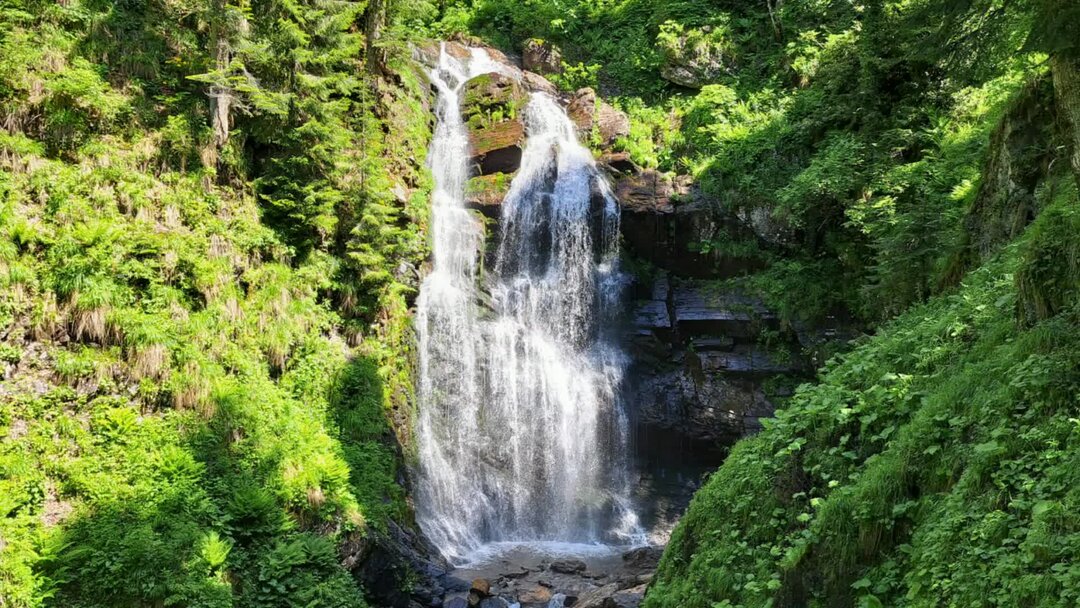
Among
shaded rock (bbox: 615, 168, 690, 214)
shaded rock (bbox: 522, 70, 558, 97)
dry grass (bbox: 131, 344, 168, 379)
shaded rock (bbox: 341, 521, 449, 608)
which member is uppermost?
shaded rock (bbox: 522, 70, 558, 97)

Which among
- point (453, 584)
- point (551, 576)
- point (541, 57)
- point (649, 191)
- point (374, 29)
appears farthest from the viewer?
point (541, 57)

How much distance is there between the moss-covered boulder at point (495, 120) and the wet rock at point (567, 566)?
462 inches

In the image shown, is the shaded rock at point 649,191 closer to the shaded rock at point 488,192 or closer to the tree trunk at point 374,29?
the shaded rock at point 488,192

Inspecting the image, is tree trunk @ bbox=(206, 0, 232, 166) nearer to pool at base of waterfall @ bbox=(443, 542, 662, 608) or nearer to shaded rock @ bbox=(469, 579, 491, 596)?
shaded rock @ bbox=(469, 579, 491, 596)

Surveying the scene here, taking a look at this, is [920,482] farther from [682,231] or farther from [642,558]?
[682,231]

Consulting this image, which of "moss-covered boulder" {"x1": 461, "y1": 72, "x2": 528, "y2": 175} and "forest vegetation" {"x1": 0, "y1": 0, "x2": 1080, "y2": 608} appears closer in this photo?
"forest vegetation" {"x1": 0, "y1": 0, "x2": 1080, "y2": 608}

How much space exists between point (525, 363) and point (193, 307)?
8510 mm

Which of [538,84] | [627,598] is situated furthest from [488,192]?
[627,598]

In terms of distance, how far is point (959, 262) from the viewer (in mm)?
10102

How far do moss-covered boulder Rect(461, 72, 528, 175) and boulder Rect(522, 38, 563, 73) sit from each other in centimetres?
412

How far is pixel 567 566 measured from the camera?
1373 cm

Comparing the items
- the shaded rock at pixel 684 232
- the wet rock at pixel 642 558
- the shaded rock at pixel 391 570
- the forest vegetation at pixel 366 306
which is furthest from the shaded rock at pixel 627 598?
the shaded rock at pixel 684 232

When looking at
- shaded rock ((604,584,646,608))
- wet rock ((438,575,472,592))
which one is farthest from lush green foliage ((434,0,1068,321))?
wet rock ((438,575,472,592))

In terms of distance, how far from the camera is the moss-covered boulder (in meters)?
21.0
